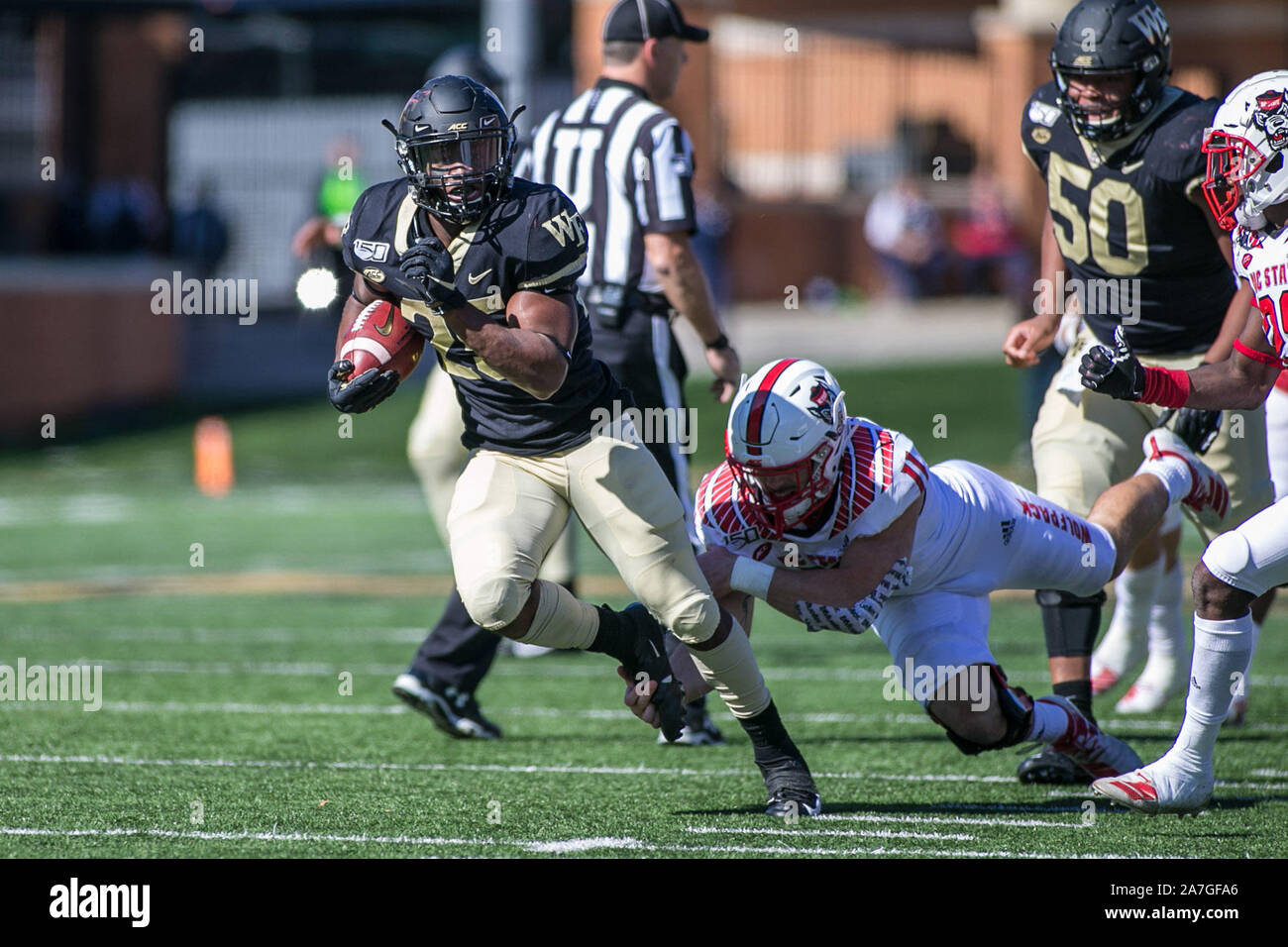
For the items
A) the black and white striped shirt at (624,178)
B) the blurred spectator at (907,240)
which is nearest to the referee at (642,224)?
the black and white striped shirt at (624,178)

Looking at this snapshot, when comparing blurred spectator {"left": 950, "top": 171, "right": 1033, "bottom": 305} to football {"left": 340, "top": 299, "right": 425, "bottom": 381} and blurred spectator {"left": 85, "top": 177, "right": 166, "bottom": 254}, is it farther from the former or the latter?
football {"left": 340, "top": 299, "right": 425, "bottom": 381}

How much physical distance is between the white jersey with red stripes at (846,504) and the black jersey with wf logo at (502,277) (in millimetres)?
393

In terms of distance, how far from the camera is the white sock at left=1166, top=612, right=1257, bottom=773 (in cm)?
467

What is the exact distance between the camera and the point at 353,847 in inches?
171

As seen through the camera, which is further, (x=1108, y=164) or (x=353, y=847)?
(x=1108, y=164)

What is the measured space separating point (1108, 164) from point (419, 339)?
6.98ft

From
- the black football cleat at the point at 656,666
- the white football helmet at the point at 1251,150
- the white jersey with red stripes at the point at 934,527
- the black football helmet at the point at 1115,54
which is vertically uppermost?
the black football helmet at the point at 1115,54

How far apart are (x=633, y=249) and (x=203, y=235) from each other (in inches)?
652

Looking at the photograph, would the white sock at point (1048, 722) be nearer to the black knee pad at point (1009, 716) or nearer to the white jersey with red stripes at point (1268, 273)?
the black knee pad at point (1009, 716)

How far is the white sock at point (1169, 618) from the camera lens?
6291 mm

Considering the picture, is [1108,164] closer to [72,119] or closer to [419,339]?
[419,339]

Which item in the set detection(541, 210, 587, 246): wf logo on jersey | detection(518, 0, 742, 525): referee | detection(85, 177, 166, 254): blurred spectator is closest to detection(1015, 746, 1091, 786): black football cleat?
detection(518, 0, 742, 525): referee

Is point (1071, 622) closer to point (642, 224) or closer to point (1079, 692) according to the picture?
point (1079, 692)

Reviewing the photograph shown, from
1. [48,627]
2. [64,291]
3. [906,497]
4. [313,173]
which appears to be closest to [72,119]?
[313,173]
